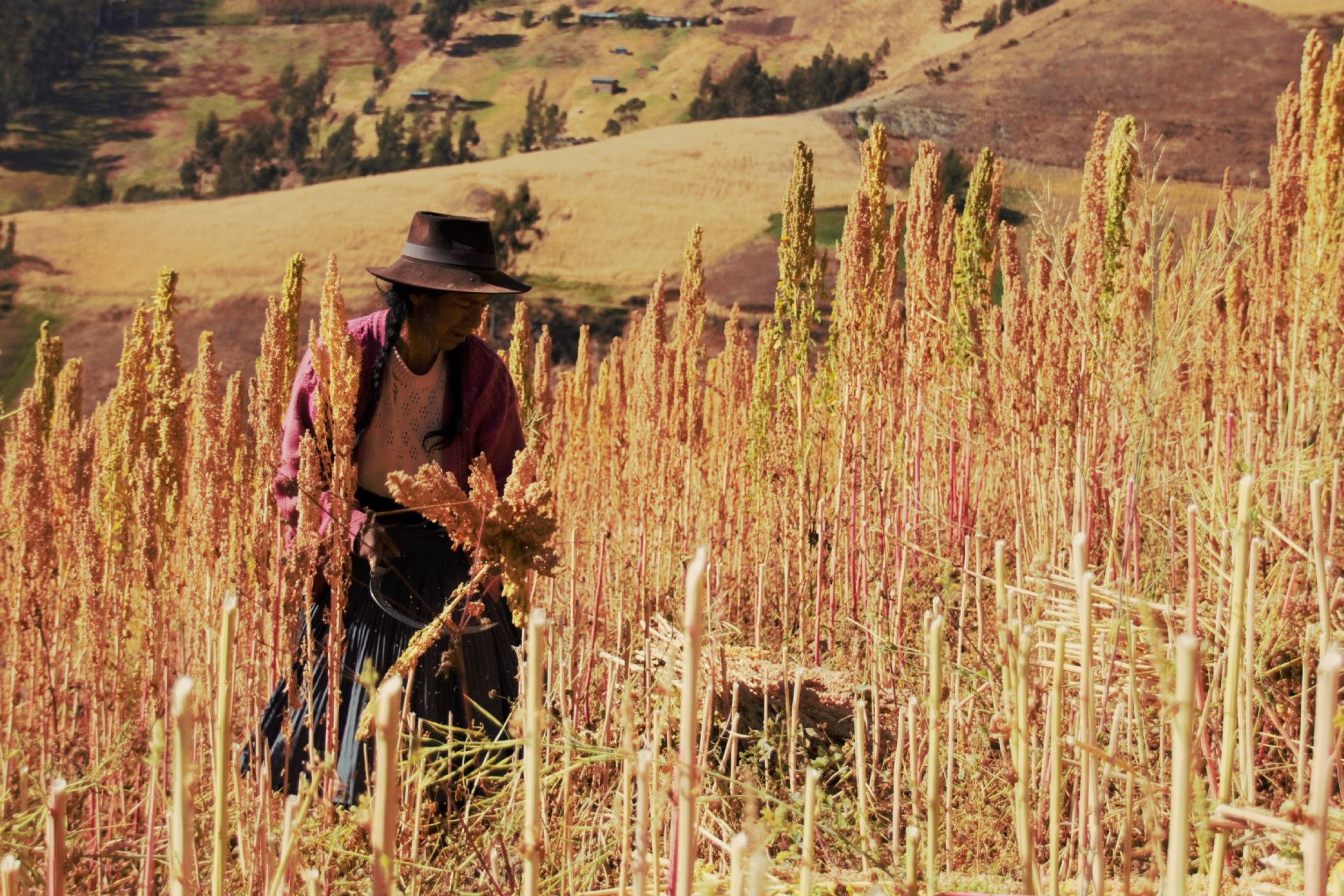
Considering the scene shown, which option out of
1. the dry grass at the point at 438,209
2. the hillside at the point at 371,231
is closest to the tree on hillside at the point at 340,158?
the dry grass at the point at 438,209

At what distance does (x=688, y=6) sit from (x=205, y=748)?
60.2 meters

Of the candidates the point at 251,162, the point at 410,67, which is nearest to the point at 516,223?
the point at 251,162

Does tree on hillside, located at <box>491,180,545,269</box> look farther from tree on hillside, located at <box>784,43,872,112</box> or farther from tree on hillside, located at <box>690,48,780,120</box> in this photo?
tree on hillside, located at <box>784,43,872,112</box>

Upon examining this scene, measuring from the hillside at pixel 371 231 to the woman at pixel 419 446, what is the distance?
67.7ft

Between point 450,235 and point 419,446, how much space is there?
496 mm

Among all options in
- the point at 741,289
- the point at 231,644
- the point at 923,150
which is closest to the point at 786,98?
the point at 741,289

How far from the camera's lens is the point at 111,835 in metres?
2.54

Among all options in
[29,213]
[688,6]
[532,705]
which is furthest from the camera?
[688,6]

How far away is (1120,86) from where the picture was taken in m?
36.6

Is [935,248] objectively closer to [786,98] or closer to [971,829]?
[971,829]

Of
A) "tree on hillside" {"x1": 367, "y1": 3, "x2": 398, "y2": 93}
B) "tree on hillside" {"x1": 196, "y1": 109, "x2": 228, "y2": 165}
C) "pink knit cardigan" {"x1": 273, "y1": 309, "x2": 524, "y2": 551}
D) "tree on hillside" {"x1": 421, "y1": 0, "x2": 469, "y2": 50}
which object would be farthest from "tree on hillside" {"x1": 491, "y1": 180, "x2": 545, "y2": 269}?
"tree on hillside" {"x1": 421, "y1": 0, "x2": 469, "y2": 50}

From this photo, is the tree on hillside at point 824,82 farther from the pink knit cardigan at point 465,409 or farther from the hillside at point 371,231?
the pink knit cardigan at point 465,409

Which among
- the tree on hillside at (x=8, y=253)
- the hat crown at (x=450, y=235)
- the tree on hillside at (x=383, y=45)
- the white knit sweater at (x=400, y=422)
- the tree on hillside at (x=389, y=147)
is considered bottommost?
the tree on hillside at (x=8, y=253)

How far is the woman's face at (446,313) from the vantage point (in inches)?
108
